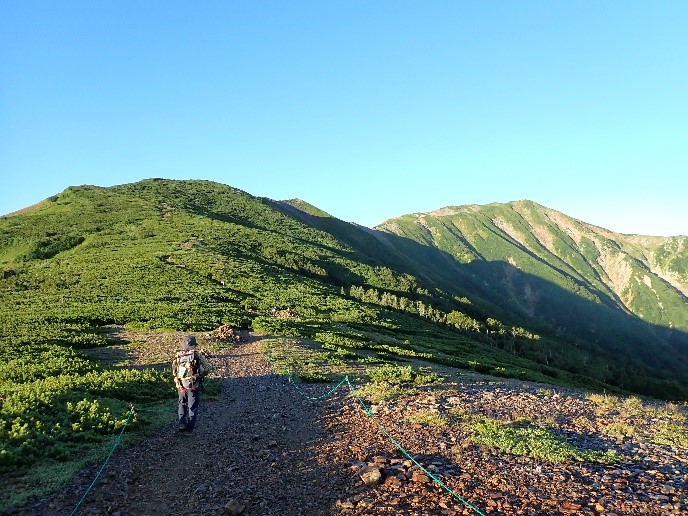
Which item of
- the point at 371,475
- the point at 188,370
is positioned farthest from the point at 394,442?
the point at 188,370

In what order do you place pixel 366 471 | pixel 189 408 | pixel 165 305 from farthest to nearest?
pixel 165 305 < pixel 189 408 < pixel 366 471

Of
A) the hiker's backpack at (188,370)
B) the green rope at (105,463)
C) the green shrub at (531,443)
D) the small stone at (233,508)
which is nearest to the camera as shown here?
the small stone at (233,508)

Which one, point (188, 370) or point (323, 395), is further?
point (323, 395)

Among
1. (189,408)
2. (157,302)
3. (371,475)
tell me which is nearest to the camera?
(371,475)

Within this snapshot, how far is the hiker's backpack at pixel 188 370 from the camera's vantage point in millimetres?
12867

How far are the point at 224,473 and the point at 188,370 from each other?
3.98 m

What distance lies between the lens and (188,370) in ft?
42.3

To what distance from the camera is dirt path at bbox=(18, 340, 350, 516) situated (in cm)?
829

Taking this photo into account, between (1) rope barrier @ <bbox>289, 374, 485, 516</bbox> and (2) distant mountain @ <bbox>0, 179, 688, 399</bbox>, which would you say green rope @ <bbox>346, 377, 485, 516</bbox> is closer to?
(1) rope barrier @ <bbox>289, 374, 485, 516</bbox>

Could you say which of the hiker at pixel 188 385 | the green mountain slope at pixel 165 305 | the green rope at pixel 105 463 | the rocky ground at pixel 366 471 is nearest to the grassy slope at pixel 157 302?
the green mountain slope at pixel 165 305

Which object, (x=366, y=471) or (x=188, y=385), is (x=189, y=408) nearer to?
(x=188, y=385)

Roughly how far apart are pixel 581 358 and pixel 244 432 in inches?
5099

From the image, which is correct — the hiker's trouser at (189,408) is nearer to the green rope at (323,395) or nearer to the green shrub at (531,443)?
the green rope at (323,395)

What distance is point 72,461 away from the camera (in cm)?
990
